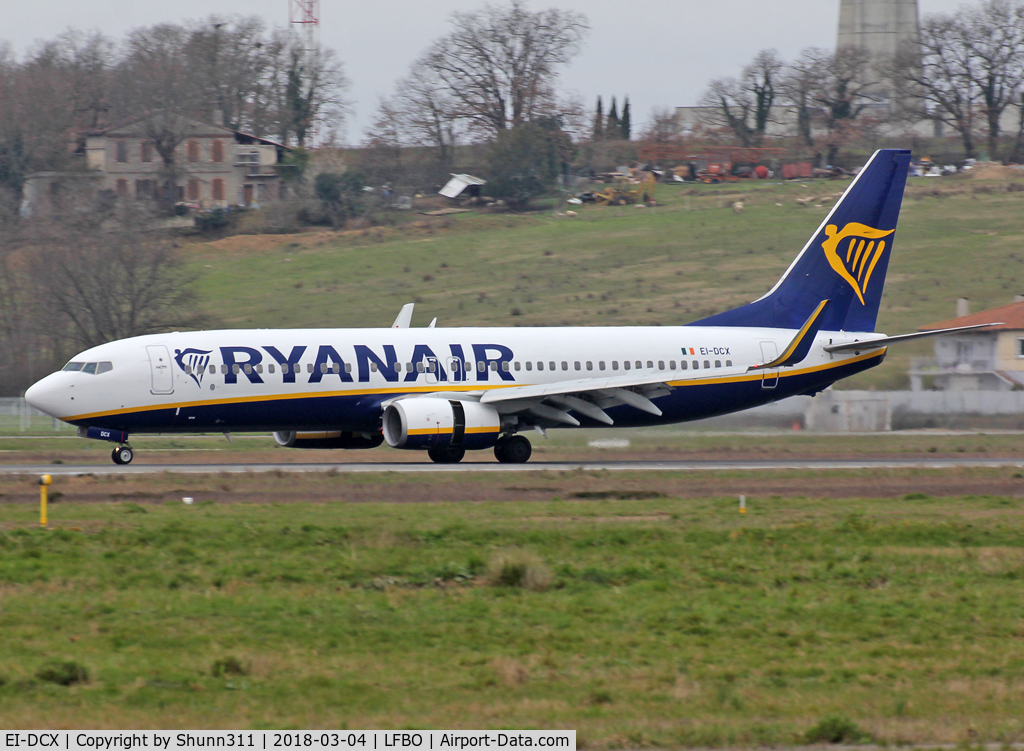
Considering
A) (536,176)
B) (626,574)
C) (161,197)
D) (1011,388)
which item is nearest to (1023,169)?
(536,176)

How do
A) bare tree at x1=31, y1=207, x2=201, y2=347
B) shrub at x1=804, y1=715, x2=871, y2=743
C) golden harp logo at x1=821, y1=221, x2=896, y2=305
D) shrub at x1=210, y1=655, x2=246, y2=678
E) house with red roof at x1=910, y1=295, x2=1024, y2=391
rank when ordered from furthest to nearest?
bare tree at x1=31, y1=207, x2=201, y2=347 → house with red roof at x1=910, y1=295, x2=1024, y2=391 → golden harp logo at x1=821, y1=221, x2=896, y2=305 → shrub at x1=210, y1=655, x2=246, y2=678 → shrub at x1=804, y1=715, x2=871, y2=743

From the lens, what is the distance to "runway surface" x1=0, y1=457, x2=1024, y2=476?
34.3m

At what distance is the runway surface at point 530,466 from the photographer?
34.3m

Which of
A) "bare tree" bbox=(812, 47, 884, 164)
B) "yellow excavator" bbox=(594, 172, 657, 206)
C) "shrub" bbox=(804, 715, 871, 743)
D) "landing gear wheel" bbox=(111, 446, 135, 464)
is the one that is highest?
"bare tree" bbox=(812, 47, 884, 164)

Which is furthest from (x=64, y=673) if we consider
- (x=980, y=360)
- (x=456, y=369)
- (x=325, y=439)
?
(x=980, y=360)

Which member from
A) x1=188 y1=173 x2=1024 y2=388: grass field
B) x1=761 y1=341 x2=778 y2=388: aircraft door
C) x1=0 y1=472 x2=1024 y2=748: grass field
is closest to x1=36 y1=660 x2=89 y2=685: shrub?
x1=0 y1=472 x2=1024 y2=748: grass field

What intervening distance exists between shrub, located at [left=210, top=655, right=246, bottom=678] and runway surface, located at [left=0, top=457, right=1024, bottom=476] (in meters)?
20.9

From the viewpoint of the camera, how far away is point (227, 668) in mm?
12367

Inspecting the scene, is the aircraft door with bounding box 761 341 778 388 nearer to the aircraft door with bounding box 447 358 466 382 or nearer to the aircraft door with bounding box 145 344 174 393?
the aircraft door with bounding box 447 358 466 382

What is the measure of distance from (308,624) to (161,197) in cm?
10467

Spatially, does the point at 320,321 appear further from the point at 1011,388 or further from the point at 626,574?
the point at 626,574

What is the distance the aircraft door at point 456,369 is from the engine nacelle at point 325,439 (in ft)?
10.2

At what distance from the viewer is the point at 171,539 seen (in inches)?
792

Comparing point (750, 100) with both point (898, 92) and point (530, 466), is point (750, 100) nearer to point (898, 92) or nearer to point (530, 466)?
point (898, 92)
